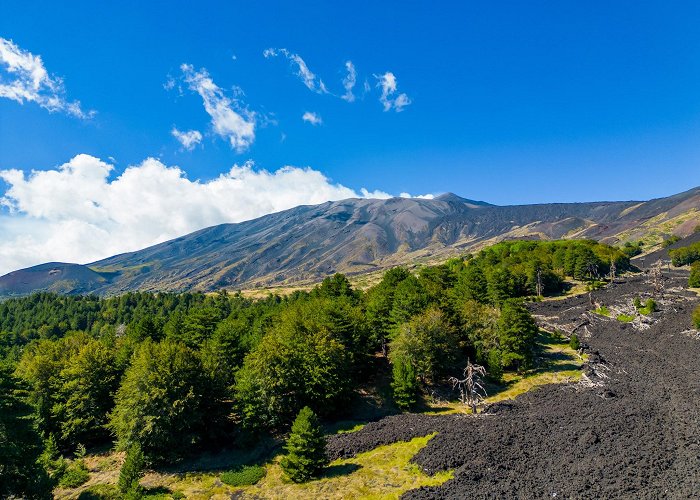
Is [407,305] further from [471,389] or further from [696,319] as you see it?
[696,319]

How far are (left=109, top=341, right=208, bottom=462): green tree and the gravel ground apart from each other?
1692 centimetres

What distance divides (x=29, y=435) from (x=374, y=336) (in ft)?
156

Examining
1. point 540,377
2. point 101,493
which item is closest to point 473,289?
point 540,377

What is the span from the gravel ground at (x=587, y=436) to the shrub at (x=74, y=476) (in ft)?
88.2

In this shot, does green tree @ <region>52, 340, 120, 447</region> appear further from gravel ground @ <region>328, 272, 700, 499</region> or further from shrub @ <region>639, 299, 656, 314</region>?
shrub @ <region>639, 299, 656, 314</region>

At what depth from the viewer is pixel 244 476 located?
123 feet

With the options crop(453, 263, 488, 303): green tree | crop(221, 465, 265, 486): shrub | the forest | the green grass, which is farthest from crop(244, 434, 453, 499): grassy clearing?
the green grass

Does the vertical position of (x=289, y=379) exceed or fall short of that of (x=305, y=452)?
it exceeds it

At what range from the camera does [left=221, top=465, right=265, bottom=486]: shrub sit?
3672cm

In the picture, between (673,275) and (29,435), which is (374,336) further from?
(673,275)

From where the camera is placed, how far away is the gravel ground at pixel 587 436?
28.9 metres

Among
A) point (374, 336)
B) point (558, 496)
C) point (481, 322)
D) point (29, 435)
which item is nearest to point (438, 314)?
point (481, 322)

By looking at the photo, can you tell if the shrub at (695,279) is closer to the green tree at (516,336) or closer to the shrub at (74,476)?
the green tree at (516,336)

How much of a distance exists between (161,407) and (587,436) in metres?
43.7
